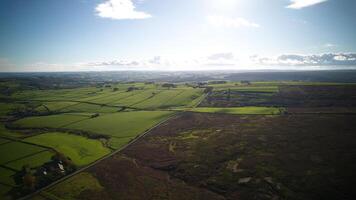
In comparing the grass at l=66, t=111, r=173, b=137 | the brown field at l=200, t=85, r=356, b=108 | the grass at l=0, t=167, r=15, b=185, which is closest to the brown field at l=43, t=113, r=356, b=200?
the grass at l=66, t=111, r=173, b=137

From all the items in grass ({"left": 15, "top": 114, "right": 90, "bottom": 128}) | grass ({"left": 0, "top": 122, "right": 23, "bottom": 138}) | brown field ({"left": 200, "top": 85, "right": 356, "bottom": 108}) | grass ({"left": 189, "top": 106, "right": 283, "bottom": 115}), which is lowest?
grass ({"left": 0, "top": 122, "right": 23, "bottom": 138})

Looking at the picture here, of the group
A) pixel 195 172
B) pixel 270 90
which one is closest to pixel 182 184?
pixel 195 172

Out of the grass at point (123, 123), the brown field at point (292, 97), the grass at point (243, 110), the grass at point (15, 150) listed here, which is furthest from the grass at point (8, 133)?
the brown field at point (292, 97)

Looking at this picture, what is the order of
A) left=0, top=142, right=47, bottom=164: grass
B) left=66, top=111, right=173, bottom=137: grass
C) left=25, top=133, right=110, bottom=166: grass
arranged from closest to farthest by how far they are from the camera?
left=0, top=142, right=47, bottom=164: grass
left=25, top=133, right=110, bottom=166: grass
left=66, top=111, right=173, bottom=137: grass

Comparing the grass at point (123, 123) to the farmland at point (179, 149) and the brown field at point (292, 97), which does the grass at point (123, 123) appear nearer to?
the farmland at point (179, 149)

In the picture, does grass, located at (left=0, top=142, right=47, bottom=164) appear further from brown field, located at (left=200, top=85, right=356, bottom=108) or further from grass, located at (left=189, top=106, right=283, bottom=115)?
brown field, located at (left=200, top=85, right=356, bottom=108)

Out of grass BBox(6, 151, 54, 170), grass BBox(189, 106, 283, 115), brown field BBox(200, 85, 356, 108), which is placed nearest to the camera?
grass BBox(6, 151, 54, 170)

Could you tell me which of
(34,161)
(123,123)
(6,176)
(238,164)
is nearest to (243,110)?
(123,123)
